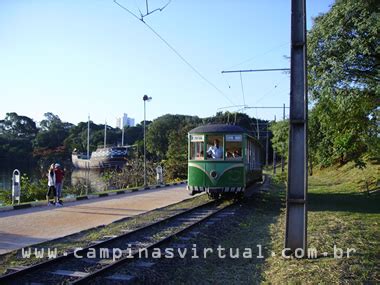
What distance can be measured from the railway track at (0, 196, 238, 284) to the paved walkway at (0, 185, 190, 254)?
1.62 m

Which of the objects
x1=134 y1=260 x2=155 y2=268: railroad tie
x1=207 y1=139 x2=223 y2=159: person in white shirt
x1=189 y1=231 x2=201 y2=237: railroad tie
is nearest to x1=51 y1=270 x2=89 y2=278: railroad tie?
x1=134 y1=260 x2=155 y2=268: railroad tie

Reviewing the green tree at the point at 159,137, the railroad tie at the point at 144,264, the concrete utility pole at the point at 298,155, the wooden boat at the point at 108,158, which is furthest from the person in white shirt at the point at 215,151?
the green tree at the point at 159,137

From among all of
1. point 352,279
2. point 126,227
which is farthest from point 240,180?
point 352,279

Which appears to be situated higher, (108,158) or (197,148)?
(197,148)

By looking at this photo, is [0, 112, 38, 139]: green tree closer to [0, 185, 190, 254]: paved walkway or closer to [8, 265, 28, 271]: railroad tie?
[0, 185, 190, 254]: paved walkway

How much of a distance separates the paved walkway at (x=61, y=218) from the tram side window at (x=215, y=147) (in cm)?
263

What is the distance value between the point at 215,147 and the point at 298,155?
824 cm

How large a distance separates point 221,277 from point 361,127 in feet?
34.8

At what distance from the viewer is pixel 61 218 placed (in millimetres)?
12266

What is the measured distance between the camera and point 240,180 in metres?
15.1

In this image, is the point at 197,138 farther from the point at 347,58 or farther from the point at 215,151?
the point at 347,58

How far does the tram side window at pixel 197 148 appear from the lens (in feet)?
51.5

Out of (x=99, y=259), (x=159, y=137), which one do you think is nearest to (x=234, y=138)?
(x=99, y=259)

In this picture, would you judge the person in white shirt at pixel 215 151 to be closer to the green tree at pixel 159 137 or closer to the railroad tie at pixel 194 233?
the railroad tie at pixel 194 233
